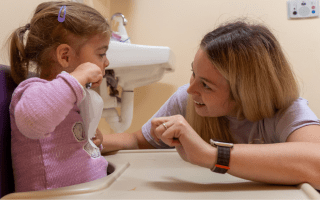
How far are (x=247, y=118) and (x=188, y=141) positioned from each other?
0.98ft

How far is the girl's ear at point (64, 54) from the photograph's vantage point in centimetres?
64

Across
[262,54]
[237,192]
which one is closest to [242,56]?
[262,54]

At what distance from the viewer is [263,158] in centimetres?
53

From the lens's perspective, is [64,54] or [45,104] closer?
[45,104]

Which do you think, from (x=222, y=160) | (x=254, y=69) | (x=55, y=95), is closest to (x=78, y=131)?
(x=55, y=95)

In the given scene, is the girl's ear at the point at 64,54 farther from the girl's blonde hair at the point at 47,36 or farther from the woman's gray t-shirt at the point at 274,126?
the woman's gray t-shirt at the point at 274,126

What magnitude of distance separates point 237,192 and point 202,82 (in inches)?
14.2

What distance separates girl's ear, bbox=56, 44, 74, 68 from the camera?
638 millimetres

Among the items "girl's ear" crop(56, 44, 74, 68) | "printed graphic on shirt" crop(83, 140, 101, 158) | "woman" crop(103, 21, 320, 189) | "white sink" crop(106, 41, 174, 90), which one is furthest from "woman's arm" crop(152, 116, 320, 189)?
"white sink" crop(106, 41, 174, 90)

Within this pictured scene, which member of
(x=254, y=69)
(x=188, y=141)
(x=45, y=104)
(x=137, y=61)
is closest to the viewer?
(x=45, y=104)

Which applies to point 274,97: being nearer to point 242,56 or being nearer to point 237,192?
point 242,56

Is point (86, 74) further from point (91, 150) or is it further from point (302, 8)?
point (302, 8)

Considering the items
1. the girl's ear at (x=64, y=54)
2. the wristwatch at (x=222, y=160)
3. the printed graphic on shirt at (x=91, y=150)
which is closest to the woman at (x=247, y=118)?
the wristwatch at (x=222, y=160)

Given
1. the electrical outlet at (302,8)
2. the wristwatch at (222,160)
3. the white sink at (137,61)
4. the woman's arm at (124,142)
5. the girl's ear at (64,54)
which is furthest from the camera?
the electrical outlet at (302,8)
